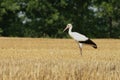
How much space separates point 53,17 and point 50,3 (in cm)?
377

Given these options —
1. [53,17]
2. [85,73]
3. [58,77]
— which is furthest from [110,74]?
[53,17]

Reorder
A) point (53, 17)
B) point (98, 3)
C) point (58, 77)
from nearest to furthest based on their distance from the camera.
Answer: point (58, 77) → point (53, 17) → point (98, 3)

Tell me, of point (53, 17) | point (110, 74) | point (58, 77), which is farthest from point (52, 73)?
point (53, 17)

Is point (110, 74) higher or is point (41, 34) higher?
point (110, 74)

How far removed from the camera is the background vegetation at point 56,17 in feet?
177

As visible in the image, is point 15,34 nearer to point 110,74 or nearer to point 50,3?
point 50,3

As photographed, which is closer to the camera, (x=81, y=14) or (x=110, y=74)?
(x=110, y=74)

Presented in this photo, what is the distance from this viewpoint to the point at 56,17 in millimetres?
52906

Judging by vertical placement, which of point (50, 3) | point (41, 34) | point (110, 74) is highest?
point (110, 74)

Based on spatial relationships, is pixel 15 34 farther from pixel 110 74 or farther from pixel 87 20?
pixel 110 74

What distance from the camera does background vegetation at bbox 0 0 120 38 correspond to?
5400cm

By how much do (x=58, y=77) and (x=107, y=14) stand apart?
Result: 46.7m

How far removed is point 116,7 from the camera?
55.7m

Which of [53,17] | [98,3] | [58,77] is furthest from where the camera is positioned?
[98,3]
